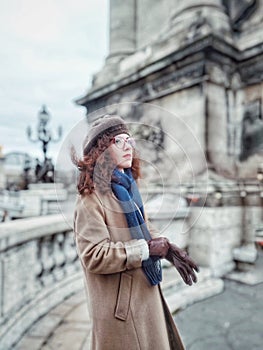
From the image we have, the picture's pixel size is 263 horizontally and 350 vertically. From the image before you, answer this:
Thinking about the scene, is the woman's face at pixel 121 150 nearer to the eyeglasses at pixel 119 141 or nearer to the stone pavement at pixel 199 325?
the eyeglasses at pixel 119 141

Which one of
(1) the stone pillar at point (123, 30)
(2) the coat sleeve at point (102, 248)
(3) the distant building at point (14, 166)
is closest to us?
(2) the coat sleeve at point (102, 248)

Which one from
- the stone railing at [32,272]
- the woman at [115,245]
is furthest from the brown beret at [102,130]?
the stone railing at [32,272]

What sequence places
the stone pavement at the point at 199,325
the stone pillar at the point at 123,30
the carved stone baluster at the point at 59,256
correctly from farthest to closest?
the stone pillar at the point at 123,30 → the carved stone baluster at the point at 59,256 → the stone pavement at the point at 199,325

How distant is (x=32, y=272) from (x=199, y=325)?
5.72ft


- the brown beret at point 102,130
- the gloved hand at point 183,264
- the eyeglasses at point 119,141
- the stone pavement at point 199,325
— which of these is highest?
the brown beret at point 102,130

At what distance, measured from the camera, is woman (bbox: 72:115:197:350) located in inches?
46.8

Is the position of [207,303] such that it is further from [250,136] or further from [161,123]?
[250,136]

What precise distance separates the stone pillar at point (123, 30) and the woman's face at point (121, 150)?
7.48m

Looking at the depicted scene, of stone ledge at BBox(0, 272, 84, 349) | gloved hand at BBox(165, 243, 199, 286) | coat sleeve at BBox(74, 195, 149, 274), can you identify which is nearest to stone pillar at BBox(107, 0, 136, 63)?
stone ledge at BBox(0, 272, 84, 349)

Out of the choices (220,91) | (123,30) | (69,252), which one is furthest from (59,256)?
(123,30)

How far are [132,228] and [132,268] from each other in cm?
18

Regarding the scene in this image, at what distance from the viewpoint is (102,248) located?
3.85 feet

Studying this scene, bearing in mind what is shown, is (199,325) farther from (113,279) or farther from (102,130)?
(102,130)

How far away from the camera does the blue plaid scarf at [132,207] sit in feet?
4.00
